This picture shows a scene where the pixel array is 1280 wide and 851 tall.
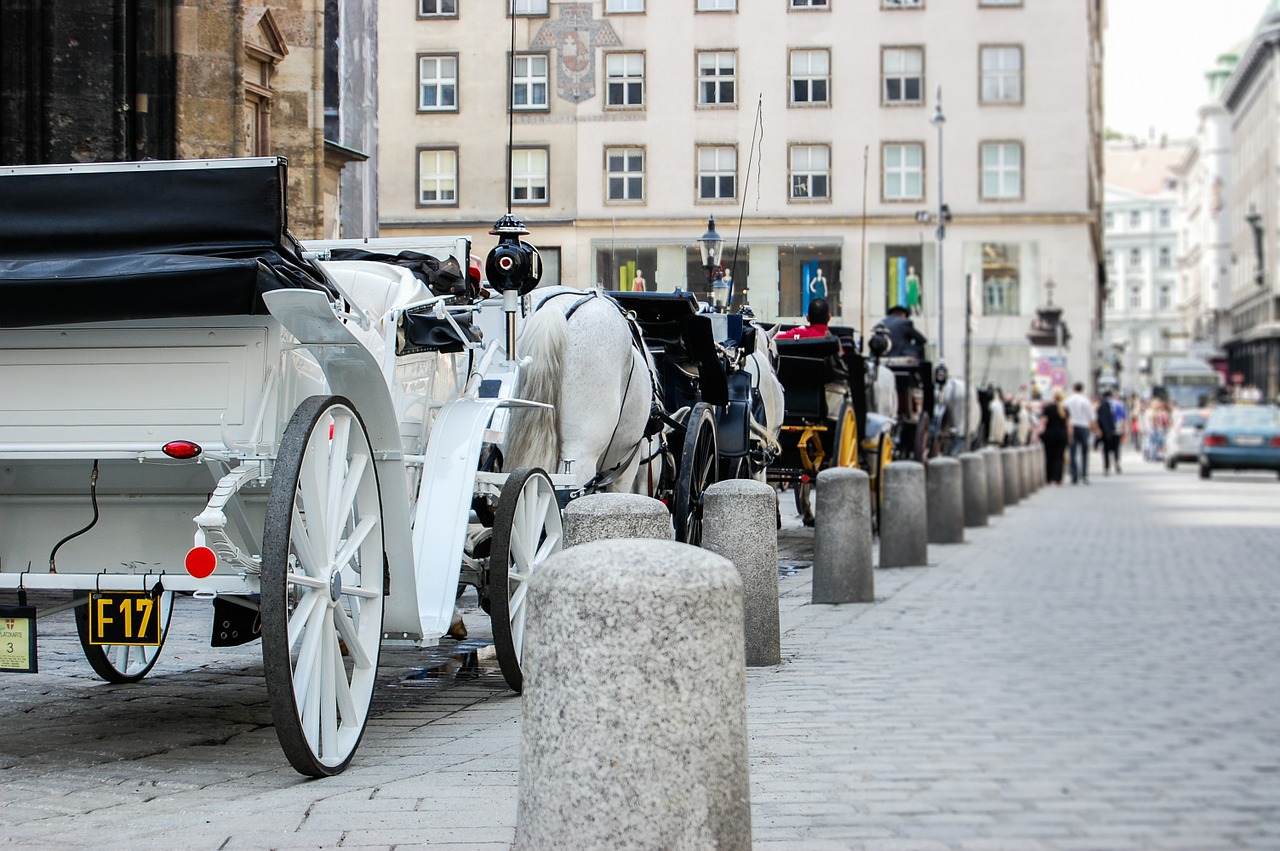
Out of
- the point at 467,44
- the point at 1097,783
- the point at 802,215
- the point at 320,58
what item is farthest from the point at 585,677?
the point at 320,58

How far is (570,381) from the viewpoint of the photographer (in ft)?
26.5

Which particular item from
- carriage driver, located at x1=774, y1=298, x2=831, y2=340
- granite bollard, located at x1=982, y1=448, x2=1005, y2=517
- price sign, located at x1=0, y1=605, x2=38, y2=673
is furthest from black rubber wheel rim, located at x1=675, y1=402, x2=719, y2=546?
granite bollard, located at x1=982, y1=448, x2=1005, y2=517

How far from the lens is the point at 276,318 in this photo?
5.34m

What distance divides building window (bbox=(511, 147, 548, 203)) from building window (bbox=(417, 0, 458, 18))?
0.83m

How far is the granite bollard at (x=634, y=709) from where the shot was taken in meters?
3.65

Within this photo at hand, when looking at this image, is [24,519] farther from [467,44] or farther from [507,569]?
[467,44]

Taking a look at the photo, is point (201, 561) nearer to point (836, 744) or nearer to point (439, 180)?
point (836, 744)

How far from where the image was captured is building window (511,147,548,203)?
954 cm

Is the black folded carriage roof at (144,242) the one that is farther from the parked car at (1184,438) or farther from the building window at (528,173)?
the parked car at (1184,438)

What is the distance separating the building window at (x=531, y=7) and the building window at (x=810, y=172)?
5.75ft

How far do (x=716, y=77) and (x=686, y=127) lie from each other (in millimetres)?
345

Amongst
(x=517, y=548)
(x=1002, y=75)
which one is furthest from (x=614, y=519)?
(x=1002, y=75)

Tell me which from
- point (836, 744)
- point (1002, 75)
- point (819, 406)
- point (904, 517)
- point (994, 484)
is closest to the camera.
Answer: point (836, 744)

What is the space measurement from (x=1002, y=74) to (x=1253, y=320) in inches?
4590
